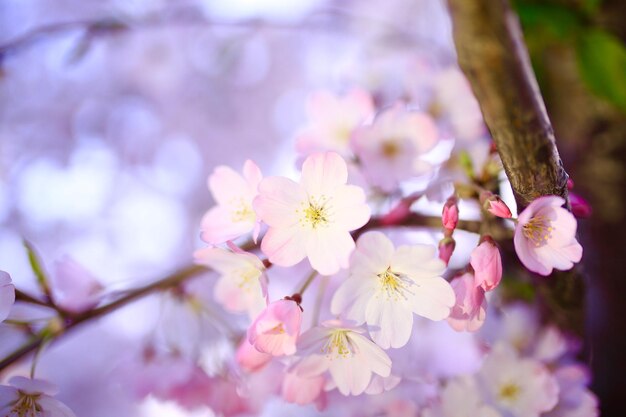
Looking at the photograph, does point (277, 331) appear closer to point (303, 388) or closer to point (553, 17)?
point (303, 388)

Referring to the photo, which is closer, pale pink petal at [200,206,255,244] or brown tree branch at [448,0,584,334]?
brown tree branch at [448,0,584,334]

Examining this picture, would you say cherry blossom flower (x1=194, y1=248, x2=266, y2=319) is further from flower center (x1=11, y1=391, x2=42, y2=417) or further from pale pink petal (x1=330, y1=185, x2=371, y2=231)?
flower center (x1=11, y1=391, x2=42, y2=417)

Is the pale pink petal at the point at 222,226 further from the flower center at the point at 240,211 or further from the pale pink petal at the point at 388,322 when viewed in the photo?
the pale pink petal at the point at 388,322

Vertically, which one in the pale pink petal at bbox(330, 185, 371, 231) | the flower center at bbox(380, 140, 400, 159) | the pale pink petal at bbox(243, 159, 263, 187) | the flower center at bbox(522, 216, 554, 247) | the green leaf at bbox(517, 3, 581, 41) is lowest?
the flower center at bbox(380, 140, 400, 159)

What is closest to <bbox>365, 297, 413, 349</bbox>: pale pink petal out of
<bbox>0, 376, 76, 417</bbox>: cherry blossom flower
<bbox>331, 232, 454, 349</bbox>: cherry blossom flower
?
<bbox>331, 232, 454, 349</bbox>: cherry blossom flower

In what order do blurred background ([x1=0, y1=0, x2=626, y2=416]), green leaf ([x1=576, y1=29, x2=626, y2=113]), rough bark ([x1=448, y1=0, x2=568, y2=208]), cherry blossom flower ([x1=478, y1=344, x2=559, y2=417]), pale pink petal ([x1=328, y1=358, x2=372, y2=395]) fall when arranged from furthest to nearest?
blurred background ([x1=0, y1=0, x2=626, y2=416]), green leaf ([x1=576, y1=29, x2=626, y2=113]), cherry blossom flower ([x1=478, y1=344, x2=559, y2=417]), pale pink petal ([x1=328, y1=358, x2=372, y2=395]), rough bark ([x1=448, y1=0, x2=568, y2=208])

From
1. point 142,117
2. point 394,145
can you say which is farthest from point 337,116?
point 142,117
